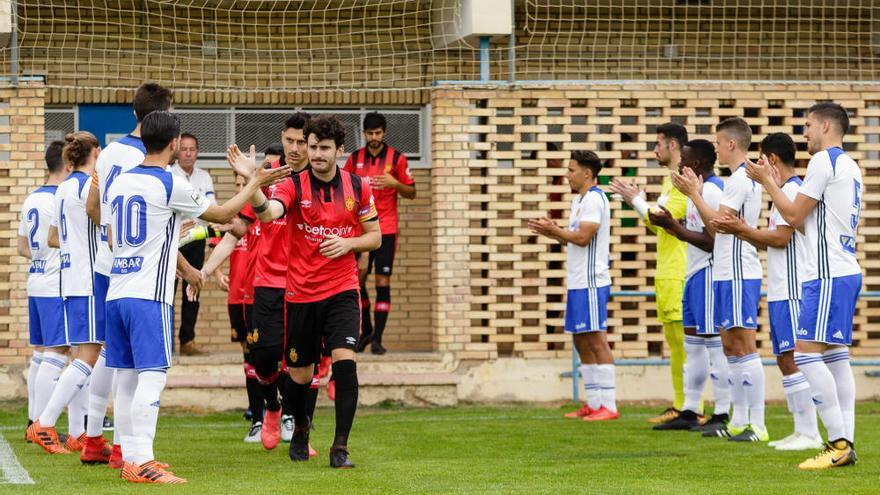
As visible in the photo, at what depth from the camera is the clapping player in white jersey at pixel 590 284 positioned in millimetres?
12789

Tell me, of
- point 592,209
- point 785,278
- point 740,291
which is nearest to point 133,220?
point 785,278

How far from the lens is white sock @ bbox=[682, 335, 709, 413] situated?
474 inches

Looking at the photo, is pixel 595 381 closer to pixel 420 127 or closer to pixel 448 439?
pixel 448 439

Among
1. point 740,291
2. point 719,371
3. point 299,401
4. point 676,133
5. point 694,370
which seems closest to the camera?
point 299,401

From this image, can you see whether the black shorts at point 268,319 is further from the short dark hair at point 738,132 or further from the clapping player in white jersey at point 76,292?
the short dark hair at point 738,132

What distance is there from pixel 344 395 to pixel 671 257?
4415 mm

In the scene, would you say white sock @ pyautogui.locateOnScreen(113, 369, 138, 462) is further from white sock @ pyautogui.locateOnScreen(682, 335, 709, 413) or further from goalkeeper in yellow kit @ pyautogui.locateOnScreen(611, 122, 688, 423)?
white sock @ pyautogui.locateOnScreen(682, 335, 709, 413)

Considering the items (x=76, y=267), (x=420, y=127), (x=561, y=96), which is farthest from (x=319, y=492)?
(x=420, y=127)

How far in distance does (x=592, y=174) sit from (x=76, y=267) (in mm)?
5073

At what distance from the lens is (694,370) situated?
39.8 feet

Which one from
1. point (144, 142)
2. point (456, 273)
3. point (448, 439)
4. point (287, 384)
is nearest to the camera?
point (144, 142)

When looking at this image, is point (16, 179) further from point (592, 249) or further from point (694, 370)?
point (694, 370)

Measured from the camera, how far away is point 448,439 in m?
11.5

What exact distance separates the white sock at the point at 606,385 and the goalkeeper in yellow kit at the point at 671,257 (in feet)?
1.67
